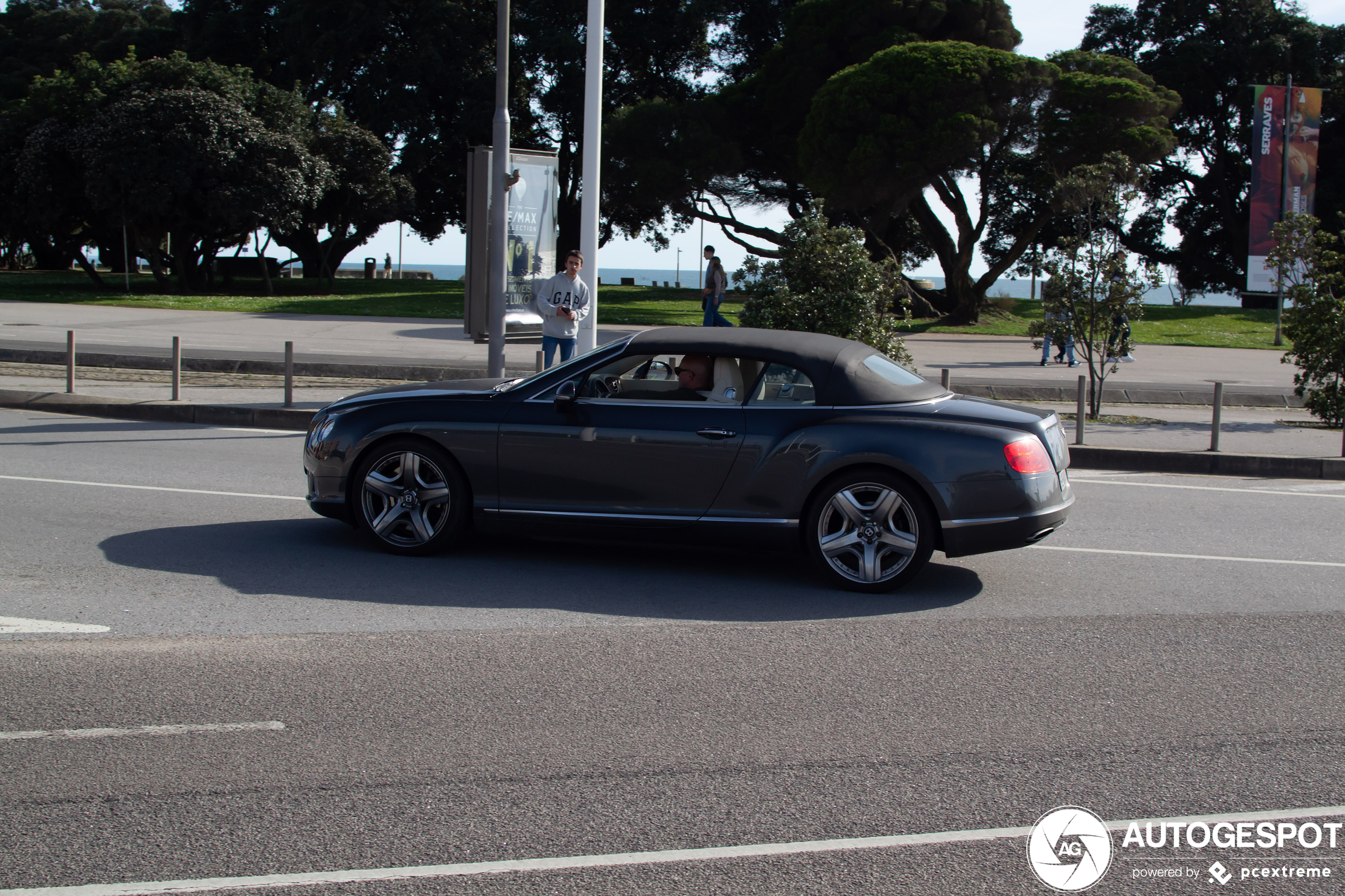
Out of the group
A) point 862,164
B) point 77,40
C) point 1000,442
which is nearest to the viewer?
point 1000,442

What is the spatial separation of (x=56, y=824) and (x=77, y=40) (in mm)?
66804

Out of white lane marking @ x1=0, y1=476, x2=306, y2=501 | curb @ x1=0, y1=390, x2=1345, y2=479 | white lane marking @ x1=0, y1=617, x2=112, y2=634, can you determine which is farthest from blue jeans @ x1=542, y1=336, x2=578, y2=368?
white lane marking @ x1=0, y1=617, x2=112, y2=634

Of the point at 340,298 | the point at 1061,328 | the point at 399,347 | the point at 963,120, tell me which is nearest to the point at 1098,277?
the point at 1061,328

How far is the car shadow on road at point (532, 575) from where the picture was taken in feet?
20.5

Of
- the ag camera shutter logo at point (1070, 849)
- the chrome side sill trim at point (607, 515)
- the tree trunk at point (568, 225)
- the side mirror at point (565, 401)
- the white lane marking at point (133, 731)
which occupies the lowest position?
the ag camera shutter logo at point (1070, 849)

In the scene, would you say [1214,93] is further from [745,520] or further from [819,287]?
[745,520]

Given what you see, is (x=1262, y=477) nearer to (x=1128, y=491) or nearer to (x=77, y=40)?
(x=1128, y=491)

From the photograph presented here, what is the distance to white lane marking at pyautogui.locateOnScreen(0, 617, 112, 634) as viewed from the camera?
5.42 meters

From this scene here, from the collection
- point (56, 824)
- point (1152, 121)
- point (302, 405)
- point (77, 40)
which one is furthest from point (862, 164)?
point (77, 40)

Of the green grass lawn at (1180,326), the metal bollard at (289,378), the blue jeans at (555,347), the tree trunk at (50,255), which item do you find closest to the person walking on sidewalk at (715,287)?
the blue jeans at (555,347)

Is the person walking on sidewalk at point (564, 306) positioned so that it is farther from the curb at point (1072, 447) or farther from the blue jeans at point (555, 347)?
the curb at point (1072, 447)

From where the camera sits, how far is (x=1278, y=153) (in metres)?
37.6

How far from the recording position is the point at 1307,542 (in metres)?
8.34

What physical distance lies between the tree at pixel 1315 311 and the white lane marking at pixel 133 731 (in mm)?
15016
